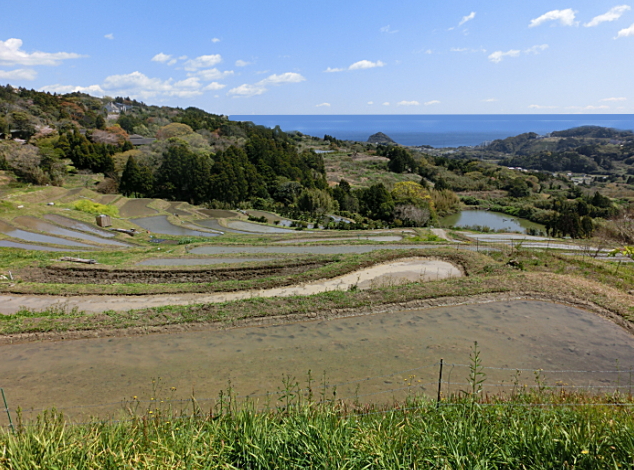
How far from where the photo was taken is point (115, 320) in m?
11.9

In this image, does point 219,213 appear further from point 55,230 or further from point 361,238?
point 361,238

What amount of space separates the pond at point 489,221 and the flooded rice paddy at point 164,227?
2880 cm

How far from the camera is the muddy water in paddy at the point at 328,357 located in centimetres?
848

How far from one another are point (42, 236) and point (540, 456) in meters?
28.7

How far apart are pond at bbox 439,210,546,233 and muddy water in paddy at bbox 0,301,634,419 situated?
35.9 m

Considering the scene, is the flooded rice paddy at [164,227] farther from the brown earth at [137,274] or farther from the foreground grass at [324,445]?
the foreground grass at [324,445]

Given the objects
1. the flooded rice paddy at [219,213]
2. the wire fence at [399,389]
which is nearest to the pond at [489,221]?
the flooded rice paddy at [219,213]

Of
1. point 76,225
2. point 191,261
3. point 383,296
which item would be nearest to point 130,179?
point 76,225

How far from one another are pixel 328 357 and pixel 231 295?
6245 millimetres

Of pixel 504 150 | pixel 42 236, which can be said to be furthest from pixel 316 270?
pixel 504 150

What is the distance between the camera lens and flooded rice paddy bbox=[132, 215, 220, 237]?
30161 millimetres

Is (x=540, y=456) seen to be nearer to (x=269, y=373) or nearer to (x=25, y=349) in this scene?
(x=269, y=373)

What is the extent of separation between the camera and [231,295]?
592 inches

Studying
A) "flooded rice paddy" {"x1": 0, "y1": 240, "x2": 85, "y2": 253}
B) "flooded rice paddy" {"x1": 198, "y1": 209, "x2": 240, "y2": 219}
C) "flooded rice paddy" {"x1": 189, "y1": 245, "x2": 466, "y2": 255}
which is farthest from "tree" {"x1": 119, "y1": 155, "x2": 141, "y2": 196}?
"flooded rice paddy" {"x1": 189, "y1": 245, "x2": 466, "y2": 255}
